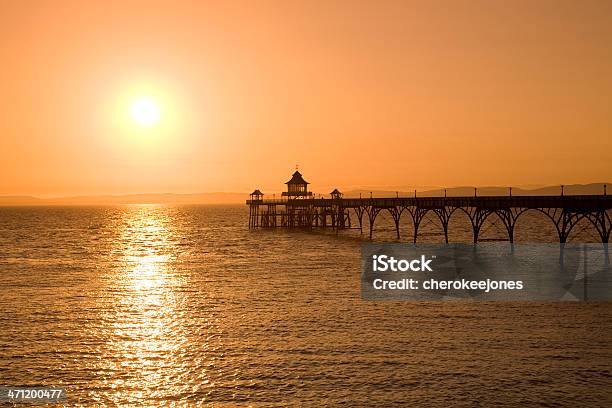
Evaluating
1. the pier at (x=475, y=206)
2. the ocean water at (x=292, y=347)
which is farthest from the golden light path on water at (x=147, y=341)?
the pier at (x=475, y=206)

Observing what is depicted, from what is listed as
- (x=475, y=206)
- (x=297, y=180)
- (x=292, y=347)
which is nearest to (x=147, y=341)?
(x=292, y=347)

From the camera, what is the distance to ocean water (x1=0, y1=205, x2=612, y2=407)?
658 inches

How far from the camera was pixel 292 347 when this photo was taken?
2130 centimetres

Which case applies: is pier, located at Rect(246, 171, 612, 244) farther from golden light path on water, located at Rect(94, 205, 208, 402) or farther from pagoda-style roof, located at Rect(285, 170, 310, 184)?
golden light path on water, located at Rect(94, 205, 208, 402)

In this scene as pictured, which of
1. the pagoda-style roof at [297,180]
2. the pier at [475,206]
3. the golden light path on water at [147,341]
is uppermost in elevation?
the pagoda-style roof at [297,180]

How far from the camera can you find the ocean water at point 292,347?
16.7m

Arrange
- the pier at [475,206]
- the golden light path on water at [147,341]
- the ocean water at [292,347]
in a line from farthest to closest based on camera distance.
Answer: the pier at [475,206] → the golden light path on water at [147,341] → the ocean water at [292,347]

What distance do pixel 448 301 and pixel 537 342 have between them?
8475 millimetres

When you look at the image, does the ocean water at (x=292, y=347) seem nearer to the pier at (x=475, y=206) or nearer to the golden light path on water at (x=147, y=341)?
the golden light path on water at (x=147, y=341)

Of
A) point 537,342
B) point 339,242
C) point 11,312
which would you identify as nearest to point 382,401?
point 537,342

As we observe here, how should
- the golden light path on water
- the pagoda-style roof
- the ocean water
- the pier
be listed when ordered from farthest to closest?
the pagoda-style roof < the pier < the golden light path on water < the ocean water

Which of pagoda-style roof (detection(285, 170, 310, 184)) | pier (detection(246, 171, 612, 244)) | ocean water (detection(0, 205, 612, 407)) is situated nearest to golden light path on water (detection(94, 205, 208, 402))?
ocean water (detection(0, 205, 612, 407))

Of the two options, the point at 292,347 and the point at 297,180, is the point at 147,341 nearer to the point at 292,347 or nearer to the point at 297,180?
the point at 292,347

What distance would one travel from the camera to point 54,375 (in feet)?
60.3
